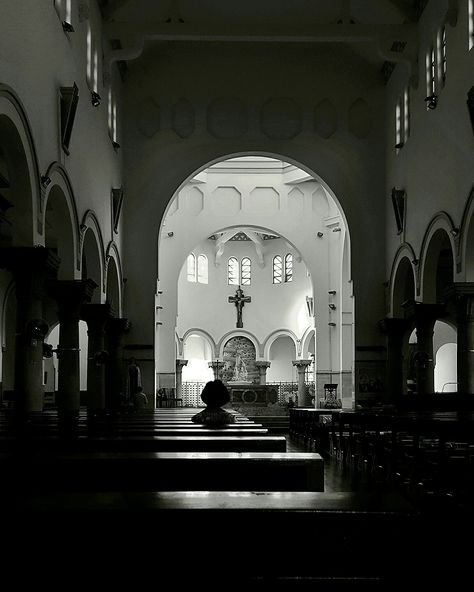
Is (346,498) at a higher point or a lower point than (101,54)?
lower

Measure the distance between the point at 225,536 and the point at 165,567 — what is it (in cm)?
19

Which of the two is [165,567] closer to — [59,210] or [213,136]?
[59,210]

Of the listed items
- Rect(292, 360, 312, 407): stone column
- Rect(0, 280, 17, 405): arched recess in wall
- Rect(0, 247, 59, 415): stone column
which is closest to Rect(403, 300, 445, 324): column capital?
Rect(0, 247, 59, 415): stone column

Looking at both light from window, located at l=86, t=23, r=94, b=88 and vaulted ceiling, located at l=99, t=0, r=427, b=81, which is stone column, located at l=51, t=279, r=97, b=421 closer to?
light from window, located at l=86, t=23, r=94, b=88

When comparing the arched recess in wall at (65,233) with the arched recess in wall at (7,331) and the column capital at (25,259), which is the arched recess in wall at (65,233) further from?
the arched recess in wall at (7,331)

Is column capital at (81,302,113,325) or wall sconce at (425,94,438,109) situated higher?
wall sconce at (425,94,438,109)

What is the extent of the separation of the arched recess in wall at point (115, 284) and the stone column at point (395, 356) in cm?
739

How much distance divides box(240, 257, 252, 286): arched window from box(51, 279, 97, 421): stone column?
26.3 metres

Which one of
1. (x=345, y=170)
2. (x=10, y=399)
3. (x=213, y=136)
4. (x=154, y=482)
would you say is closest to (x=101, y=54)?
(x=213, y=136)

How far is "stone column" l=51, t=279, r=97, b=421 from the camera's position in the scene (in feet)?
55.0

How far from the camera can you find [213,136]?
24.1 meters

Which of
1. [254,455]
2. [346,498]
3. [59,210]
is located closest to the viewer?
[346,498]

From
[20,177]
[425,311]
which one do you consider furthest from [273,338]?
[20,177]

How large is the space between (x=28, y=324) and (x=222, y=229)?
20733mm
